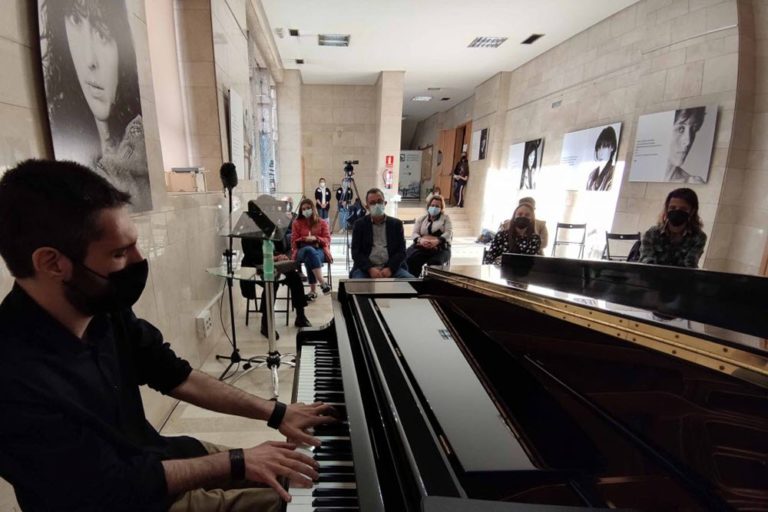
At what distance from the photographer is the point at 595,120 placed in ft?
17.4

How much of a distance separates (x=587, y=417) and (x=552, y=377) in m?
0.17

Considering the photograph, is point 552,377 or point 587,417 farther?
point 552,377

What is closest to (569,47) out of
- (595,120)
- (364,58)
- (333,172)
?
(595,120)

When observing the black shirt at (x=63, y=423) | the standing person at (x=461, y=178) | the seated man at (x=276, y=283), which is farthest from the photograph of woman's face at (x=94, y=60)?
the standing person at (x=461, y=178)

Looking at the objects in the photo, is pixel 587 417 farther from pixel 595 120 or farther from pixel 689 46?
pixel 595 120

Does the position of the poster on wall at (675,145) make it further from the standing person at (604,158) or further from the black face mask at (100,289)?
the black face mask at (100,289)

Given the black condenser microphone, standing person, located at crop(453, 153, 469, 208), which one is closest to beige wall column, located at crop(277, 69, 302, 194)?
standing person, located at crop(453, 153, 469, 208)

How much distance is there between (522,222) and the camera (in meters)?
3.37

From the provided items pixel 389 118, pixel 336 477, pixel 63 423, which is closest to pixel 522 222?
pixel 336 477

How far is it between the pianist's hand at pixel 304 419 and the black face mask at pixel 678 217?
2950mm

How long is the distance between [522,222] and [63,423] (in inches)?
135

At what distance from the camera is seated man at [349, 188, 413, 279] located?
3.48 m

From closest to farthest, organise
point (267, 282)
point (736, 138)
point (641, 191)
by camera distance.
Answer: point (267, 282) → point (736, 138) → point (641, 191)

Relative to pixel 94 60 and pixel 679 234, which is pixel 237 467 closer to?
pixel 94 60
